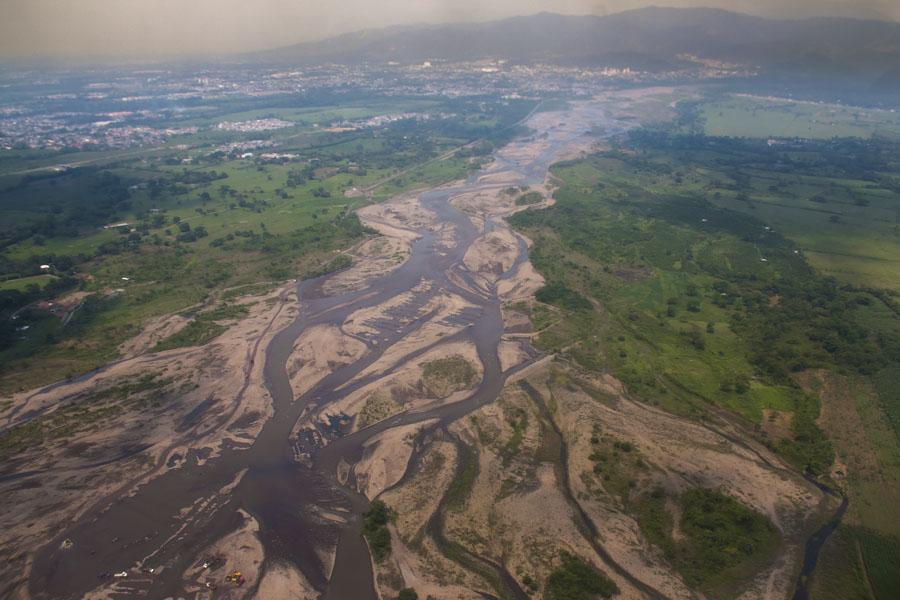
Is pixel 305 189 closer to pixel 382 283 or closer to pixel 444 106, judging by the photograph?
pixel 382 283

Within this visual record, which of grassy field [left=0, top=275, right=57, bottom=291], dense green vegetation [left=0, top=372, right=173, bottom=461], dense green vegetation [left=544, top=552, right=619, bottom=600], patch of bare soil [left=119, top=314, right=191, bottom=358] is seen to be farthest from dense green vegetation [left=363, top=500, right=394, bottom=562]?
grassy field [left=0, top=275, right=57, bottom=291]

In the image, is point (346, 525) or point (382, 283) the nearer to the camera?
point (346, 525)

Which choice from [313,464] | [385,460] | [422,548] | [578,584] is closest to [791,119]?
[385,460]

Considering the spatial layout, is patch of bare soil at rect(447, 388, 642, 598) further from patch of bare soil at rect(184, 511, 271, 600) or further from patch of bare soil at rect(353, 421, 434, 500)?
patch of bare soil at rect(184, 511, 271, 600)

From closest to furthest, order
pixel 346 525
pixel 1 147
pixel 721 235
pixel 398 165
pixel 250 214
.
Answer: pixel 346 525, pixel 721 235, pixel 250 214, pixel 398 165, pixel 1 147

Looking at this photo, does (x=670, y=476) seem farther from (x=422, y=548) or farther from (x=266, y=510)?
(x=266, y=510)

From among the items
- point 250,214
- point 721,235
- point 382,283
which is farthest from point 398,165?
point 721,235
